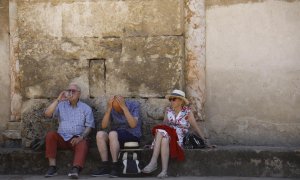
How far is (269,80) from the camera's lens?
7.34 m

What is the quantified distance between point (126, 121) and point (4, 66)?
2.08 metres

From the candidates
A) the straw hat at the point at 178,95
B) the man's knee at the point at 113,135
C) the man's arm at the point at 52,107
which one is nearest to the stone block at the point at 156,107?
the straw hat at the point at 178,95

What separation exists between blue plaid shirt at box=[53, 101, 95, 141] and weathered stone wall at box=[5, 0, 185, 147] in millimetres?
293

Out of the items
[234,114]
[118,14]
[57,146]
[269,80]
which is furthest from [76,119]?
[269,80]

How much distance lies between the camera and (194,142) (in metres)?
6.92

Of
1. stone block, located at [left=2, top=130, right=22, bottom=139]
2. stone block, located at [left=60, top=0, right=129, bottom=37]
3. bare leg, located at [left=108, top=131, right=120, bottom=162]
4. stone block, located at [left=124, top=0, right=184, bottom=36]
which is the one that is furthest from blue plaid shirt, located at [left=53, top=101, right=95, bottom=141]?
stone block, located at [left=124, top=0, right=184, bottom=36]

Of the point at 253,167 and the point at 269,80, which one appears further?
the point at 269,80

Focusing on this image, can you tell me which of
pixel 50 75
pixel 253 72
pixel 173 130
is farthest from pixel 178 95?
pixel 50 75

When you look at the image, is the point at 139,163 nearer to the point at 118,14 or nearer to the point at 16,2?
the point at 118,14

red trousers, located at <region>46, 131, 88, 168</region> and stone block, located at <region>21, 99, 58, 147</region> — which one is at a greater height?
stone block, located at <region>21, 99, 58, 147</region>

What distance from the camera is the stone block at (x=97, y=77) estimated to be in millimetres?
7469

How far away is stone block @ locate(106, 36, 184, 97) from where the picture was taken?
7.31m

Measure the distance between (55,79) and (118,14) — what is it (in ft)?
4.05

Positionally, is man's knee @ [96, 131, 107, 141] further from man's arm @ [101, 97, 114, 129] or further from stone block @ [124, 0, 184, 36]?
stone block @ [124, 0, 184, 36]
